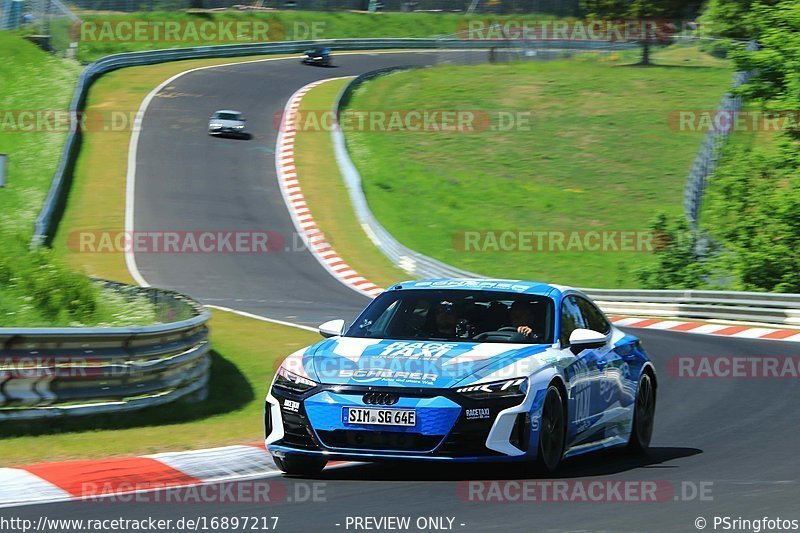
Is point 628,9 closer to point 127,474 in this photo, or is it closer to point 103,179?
point 103,179

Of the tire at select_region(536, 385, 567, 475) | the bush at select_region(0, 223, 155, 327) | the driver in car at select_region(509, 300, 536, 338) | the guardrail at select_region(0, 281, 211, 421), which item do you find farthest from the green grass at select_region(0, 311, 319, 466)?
the tire at select_region(536, 385, 567, 475)

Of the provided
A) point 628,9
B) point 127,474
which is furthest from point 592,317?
point 628,9

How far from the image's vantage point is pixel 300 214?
36.3 meters

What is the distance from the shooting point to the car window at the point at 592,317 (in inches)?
398

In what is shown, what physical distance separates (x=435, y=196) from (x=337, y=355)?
3126cm

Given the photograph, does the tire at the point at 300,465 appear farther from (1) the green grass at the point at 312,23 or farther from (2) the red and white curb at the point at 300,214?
(1) the green grass at the point at 312,23

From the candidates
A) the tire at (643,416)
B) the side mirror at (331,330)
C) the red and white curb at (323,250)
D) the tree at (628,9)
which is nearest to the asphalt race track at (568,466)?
the tire at (643,416)

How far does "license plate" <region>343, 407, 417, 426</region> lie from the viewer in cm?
809

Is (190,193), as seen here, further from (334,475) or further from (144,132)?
(334,475)

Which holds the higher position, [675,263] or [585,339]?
[585,339]

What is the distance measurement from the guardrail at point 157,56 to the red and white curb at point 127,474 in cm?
1832

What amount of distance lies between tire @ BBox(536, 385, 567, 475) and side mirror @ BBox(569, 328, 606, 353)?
0.44m

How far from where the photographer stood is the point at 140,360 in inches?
430

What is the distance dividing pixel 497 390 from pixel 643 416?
105 inches
